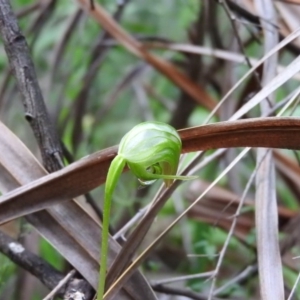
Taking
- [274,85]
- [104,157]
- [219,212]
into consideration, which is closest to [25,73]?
[104,157]

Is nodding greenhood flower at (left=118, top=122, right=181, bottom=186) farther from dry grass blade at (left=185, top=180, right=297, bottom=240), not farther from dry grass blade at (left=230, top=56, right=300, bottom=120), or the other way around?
dry grass blade at (left=185, top=180, right=297, bottom=240)

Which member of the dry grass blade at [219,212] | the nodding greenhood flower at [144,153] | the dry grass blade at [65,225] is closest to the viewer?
the nodding greenhood flower at [144,153]

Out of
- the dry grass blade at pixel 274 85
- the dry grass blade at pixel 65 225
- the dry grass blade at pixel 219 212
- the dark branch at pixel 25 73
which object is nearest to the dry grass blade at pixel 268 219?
the dry grass blade at pixel 274 85

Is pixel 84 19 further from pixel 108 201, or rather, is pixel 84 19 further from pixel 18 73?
pixel 108 201

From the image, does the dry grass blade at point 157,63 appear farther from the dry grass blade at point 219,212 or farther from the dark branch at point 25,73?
the dark branch at point 25,73

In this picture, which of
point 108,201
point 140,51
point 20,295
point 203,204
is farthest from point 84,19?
point 108,201

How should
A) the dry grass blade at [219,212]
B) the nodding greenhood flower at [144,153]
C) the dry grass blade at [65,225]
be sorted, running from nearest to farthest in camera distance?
the nodding greenhood flower at [144,153]
the dry grass blade at [65,225]
the dry grass blade at [219,212]
